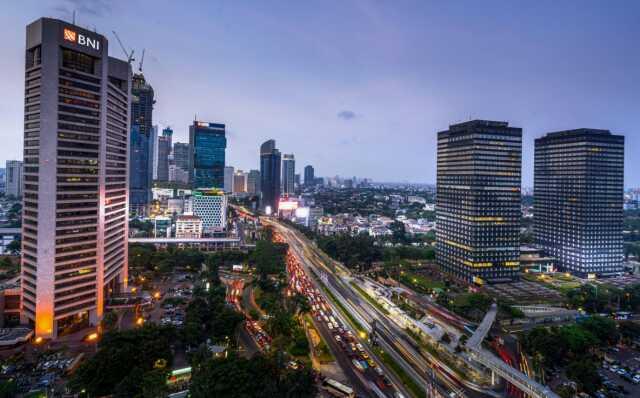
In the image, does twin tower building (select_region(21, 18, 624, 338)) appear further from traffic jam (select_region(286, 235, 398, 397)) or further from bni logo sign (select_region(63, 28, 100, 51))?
traffic jam (select_region(286, 235, 398, 397))

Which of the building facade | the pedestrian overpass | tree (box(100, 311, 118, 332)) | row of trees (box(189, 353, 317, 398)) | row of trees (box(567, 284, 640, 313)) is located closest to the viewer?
row of trees (box(189, 353, 317, 398))

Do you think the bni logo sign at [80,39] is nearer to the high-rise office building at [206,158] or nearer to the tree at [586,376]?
the tree at [586,376]

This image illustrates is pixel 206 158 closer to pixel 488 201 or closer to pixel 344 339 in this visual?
pixel 488 201

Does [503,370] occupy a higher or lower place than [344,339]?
higher

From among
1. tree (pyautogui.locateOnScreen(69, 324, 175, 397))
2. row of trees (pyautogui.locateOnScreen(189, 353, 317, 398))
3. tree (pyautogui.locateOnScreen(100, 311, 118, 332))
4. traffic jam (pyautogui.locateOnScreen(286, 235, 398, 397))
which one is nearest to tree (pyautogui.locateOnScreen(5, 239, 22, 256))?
tree (pyautogui.locateOnScreen(100, 311, 118, 332))

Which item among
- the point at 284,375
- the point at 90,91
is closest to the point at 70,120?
the point at 90,91

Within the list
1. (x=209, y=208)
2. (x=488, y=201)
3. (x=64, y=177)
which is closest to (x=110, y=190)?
(x=64, y=177)

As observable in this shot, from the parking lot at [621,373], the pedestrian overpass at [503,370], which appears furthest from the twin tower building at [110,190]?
the pedestrian overpass at [503,370]
